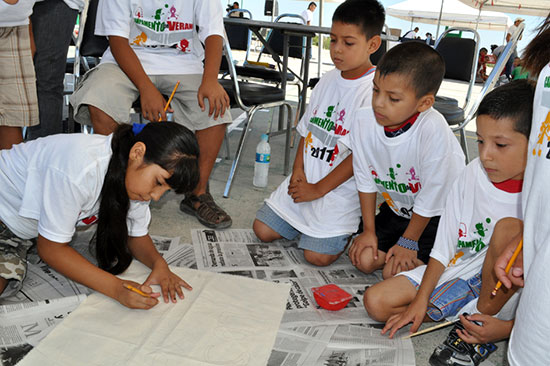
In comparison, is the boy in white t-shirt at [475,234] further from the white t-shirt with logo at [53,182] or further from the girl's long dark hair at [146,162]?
the white t-shirt with logo at [53,182]

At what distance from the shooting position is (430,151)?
1.33m

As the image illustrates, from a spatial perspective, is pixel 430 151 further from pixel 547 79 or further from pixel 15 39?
pixel 15 39

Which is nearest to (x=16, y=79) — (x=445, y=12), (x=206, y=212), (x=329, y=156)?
(x=206, y=212)

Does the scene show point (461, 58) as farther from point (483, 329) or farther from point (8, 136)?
point (8, 136)

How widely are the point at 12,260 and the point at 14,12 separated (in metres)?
0.73

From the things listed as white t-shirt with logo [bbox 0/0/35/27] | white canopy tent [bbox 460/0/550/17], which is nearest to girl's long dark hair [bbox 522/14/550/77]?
white t-shirt with logo [bbox 0/0/35/27]

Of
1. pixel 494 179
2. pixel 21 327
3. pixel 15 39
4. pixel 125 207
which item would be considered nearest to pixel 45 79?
pixel 15 39

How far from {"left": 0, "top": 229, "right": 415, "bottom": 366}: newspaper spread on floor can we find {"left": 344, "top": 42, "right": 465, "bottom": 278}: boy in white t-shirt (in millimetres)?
139

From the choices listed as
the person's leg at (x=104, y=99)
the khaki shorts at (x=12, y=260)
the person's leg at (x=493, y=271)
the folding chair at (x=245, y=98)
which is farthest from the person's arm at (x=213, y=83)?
the person's leg at (x=493, y=271)

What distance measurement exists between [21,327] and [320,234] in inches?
34.2

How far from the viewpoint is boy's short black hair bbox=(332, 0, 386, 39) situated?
1569mm

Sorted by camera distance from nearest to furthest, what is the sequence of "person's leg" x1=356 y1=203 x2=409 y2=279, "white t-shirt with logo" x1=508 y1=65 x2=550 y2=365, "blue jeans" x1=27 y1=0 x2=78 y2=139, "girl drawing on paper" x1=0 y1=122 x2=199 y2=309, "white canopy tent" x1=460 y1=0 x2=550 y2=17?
"white t-shirt with logo" x1=508 y1=65 x2=550 y2=365, "girl drawing on paper" x1=0 y1=122 x2=199 y2=309, "person's leg" x1=356 y1=203 x2=409 y2=279, "blue jeans" x1=27 y1=0 x2=78 y2=139, "white canopy tent" x1=460 y1=0 x2=550 y2=17

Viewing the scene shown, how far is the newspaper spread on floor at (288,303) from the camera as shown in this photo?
104cm

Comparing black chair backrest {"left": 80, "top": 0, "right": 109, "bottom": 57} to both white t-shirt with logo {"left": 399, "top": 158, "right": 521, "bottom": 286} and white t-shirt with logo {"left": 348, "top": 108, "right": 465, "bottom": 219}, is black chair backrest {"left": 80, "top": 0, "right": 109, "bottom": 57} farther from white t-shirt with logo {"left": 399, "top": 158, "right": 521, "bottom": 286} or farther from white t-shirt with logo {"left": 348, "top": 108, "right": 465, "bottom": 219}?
white t-shirt with logo {"left": 399, "top": 158, "right": 521, "bottom": 286}
